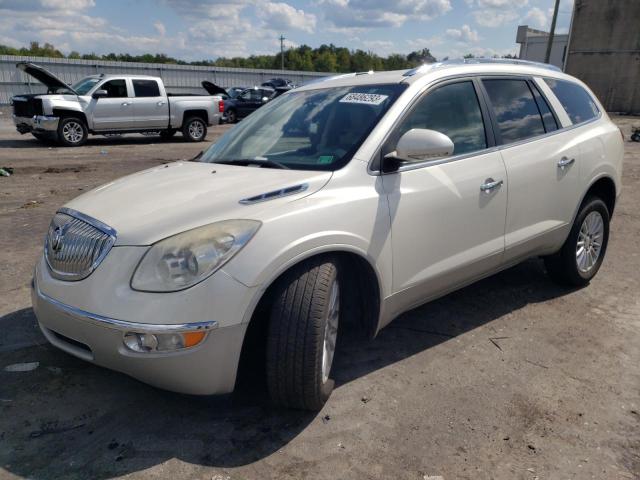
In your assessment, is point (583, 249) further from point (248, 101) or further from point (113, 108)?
point (248, 101)

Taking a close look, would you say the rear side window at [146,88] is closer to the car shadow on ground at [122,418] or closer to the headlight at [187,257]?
the car shadow on ground at [122,418]

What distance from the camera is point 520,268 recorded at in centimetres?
510

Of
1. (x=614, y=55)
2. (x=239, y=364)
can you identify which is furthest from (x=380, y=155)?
(x=614, y=55)

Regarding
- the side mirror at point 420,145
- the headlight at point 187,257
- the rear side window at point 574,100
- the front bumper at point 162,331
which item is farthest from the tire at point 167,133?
the headlight at point 187,257

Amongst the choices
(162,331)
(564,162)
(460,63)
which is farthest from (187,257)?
(564,162)

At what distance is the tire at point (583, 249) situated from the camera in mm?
4301

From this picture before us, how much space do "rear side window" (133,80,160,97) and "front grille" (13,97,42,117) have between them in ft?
8.32

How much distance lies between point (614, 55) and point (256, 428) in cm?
3754

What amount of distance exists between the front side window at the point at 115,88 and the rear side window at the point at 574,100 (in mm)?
13106

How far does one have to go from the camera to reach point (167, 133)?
56.0ft

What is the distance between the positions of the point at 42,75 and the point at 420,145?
1351cm

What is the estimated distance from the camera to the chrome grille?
2488 mm

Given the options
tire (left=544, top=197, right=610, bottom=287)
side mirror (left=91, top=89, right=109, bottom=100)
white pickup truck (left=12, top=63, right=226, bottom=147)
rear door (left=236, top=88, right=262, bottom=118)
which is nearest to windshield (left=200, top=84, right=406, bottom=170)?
tire (left=544, top=197, right=610, bottom=287)

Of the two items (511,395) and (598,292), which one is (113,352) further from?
(598,292)
